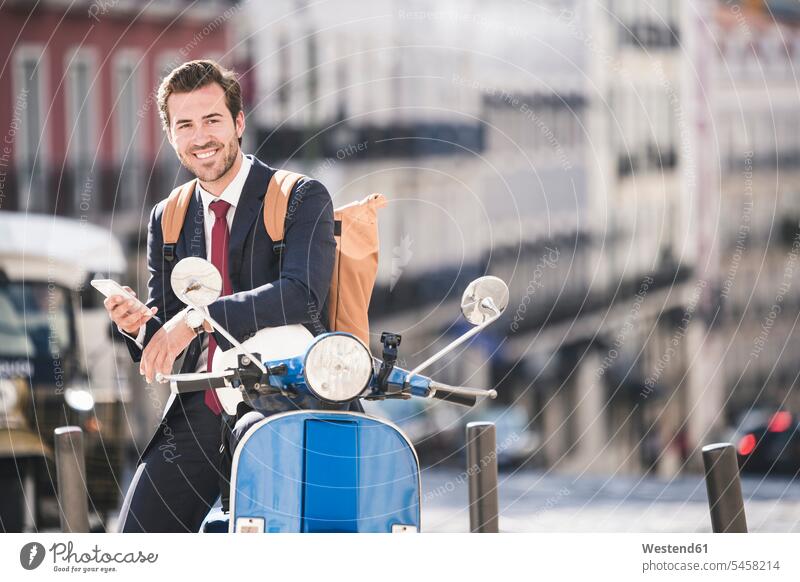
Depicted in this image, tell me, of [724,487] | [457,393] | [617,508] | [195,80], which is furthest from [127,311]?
[617,508]

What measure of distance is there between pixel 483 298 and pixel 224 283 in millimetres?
763

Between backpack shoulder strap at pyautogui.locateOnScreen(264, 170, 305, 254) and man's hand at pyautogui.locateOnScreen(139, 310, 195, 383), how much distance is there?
17.8 inches

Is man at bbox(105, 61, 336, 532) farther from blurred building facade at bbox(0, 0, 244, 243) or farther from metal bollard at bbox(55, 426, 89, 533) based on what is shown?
blurred building facade at bbox(0, 0, 244, 243)

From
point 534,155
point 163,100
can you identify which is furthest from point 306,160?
point 163,100

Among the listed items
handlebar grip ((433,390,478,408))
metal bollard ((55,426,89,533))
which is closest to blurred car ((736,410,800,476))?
metal bollard ((55,426,89,533))

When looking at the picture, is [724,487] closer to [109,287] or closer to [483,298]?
[483,298]

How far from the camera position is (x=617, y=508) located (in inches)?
412

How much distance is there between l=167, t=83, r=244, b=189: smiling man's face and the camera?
4719 mm

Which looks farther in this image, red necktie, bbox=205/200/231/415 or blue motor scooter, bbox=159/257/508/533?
red necktie, bbox=205/200/231/415

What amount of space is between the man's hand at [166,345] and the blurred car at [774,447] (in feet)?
34.6

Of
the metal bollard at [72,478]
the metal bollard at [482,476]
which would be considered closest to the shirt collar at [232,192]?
the metal bollard at [72,478]

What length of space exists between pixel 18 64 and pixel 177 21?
81.4 inches

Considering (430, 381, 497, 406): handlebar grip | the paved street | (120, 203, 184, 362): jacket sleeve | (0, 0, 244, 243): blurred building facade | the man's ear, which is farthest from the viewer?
(0, 0, 244, 243): blurred building facade

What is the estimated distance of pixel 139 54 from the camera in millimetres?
20031
